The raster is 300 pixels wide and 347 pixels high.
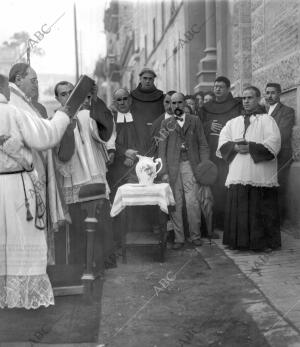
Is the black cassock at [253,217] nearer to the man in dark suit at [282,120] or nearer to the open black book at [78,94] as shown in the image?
the man in dark suit at [282,120]

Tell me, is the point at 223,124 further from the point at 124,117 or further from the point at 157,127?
the point at 124,117

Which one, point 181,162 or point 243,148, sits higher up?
point 243,148

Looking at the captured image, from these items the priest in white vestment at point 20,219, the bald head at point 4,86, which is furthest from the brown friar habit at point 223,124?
the bald head at point 4,86

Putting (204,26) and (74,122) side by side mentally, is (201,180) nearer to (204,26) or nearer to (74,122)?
(74,122)

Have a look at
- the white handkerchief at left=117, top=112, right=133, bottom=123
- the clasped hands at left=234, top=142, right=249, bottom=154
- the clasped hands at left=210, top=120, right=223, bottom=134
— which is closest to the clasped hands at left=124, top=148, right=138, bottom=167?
the white handkerchief at left=117, top=112, right=133, bottom=123

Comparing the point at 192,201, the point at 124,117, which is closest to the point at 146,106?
the point at 124,117

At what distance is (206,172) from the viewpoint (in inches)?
286

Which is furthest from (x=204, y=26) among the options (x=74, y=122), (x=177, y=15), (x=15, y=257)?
(x=15, y=257)

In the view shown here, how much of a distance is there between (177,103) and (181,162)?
2.45 ft

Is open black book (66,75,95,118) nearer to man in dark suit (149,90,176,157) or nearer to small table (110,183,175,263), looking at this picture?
small table (110,183,175,263)

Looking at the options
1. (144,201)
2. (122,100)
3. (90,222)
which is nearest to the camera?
(90,222)

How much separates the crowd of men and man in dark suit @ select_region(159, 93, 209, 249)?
0.01 metres

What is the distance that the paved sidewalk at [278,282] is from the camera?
4.07m

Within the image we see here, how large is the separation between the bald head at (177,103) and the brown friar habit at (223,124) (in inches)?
36.6
